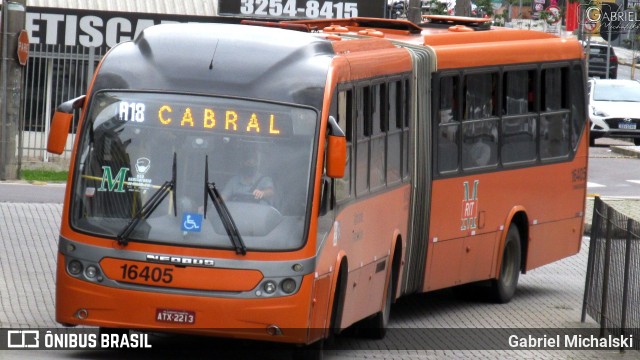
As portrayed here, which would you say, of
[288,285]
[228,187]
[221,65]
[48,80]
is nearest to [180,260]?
[228,187]

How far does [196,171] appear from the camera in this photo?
10719mm

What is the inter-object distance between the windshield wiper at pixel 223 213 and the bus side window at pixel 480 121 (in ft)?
17.3

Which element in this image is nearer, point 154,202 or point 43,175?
point 154,202

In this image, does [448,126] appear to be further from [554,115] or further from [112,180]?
[112,180]

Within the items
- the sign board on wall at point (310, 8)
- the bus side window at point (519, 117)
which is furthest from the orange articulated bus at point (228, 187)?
the sign board on wall at point (310, 8)

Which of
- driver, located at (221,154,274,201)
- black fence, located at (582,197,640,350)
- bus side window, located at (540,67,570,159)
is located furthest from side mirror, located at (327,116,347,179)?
bus side window, located at (540,67,570,159)

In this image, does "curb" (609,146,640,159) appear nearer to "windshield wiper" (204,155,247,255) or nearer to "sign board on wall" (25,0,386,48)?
"sign board on wall" (25,0,386,48)

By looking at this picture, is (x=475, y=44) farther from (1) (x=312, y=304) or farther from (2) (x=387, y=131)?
(1) (x=312, y=304)

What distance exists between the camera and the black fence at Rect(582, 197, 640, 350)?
1269cm

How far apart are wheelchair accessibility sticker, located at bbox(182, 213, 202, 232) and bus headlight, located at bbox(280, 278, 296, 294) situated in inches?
27.8

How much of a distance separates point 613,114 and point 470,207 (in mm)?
25141

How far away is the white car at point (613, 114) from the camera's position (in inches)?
1569

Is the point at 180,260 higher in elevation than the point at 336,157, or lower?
lower

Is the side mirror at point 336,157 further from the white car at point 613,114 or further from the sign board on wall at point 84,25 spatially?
the white car at point 613,114
